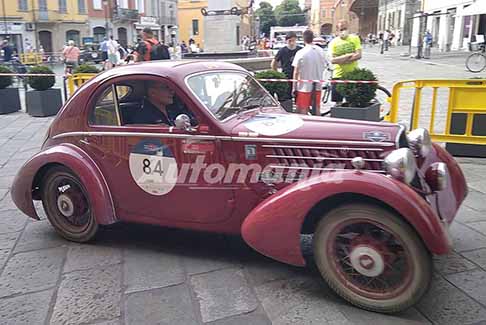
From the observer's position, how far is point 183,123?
3336 mm

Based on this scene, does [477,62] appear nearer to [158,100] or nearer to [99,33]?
[158,100]

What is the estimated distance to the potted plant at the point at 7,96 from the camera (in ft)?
36.9

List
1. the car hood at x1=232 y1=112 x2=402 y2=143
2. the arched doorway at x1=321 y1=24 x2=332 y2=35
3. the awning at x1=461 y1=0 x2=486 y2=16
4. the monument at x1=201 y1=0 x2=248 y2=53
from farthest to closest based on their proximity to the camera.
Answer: the arched doorway at x1=321 y1=24 x2=332 y2=35, the awning at x1=461 y1=0 x2=486 y2=16, the monument at x1=201 y1=0 x2=248 y2=53, the car hood at x1=232 y1=112 x2=402 y2=143

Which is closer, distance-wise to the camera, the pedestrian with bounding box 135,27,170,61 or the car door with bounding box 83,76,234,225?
the car door with bounding box 83,76,234,225

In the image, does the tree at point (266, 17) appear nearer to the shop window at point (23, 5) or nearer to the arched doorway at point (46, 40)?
the arched doorway at point (46, 40)

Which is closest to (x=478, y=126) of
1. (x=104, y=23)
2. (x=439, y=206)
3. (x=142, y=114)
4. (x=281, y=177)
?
(x=439, y=206)

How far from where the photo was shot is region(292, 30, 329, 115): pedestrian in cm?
775

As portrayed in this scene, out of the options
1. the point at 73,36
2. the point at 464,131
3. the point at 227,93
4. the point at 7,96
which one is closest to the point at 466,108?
the point at 464,131

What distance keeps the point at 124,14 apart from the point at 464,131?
164ft

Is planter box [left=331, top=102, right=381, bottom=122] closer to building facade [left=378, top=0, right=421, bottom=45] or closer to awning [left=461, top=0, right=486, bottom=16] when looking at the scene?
awning [left=461, top=0, right=486, bottom=16]

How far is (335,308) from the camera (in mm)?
2953

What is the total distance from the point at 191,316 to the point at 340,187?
123 centimetres

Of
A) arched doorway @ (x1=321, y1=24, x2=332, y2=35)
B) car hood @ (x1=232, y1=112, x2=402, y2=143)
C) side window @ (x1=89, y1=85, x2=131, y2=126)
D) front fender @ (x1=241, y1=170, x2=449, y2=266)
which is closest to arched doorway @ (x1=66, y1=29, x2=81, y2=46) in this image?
side window @ (x1=89, y1=85, x2=131, y2=126)

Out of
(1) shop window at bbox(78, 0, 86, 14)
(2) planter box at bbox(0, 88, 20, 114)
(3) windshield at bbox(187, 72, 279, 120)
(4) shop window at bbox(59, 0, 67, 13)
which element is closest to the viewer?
(3) windshield at bbox(187, 72, 279, 120)
